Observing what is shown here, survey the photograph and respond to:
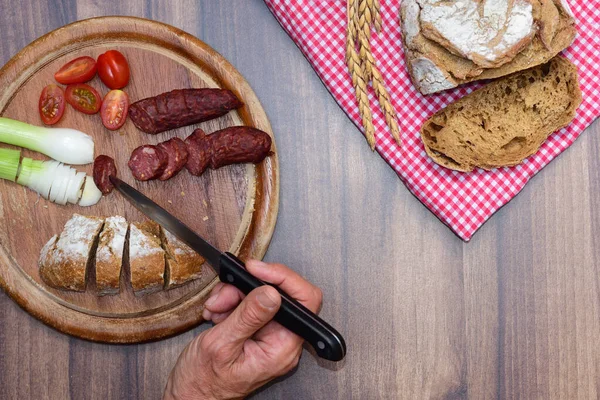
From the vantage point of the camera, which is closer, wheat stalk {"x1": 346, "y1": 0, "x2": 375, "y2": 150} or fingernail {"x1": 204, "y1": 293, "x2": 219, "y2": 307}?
fingernail {"x1": 204, "y1": 293, "x2": 219, "y2": 307}

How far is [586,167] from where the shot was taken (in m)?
2.88

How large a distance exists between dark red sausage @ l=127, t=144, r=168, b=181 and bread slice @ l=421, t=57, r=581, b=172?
118cm

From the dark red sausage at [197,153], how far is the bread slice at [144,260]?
358 mm

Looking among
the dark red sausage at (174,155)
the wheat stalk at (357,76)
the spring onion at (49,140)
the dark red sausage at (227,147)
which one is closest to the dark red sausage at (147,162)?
the dark red sausage at (174,155)

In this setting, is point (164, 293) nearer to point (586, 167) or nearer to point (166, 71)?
point (166, 71)

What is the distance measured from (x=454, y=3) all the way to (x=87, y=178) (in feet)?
5.84

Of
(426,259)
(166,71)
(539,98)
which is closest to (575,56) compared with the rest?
(539,98)

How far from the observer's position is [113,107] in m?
2.72

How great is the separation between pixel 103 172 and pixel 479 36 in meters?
1.73

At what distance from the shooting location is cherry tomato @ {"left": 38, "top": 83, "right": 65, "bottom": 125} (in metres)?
2.73

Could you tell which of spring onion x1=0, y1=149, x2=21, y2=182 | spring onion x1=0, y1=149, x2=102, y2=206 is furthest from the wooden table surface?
spring onion x1=0, y1=149, x2=21, y2=182

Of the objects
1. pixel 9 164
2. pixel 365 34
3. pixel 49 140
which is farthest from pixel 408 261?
pixel 9 164

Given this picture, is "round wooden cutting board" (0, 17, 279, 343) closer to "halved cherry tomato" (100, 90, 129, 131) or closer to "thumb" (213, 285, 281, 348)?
"halved cherry tomato" (100, 90, 129, 131)

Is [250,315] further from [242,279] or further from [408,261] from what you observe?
[408,261]
